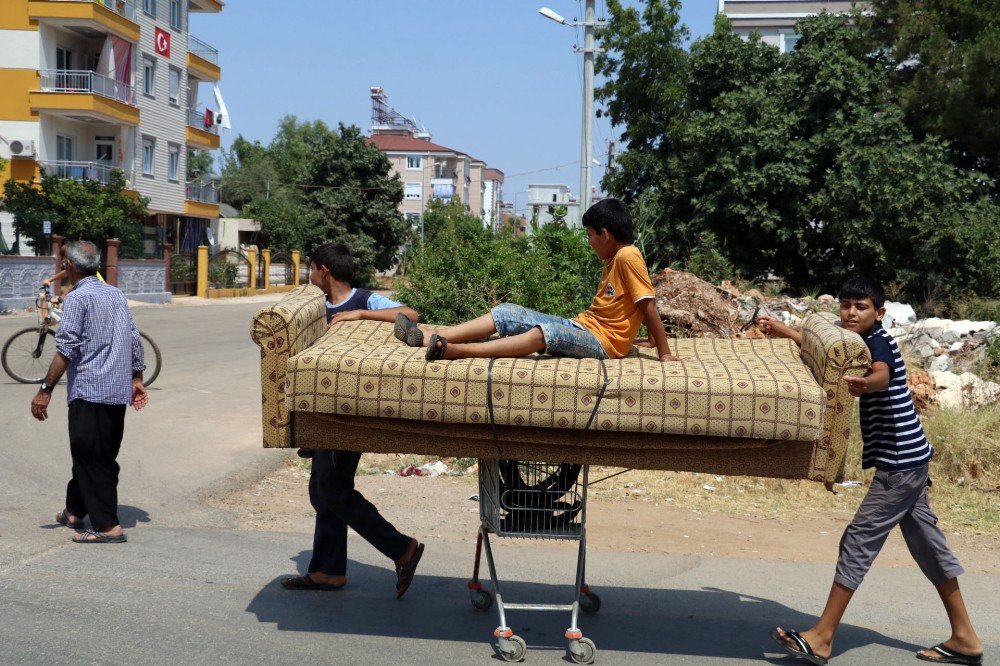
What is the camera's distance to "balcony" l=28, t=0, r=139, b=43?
3431 centimetres

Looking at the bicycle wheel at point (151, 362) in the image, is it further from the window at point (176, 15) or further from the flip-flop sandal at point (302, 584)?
the window at point (176, 15)

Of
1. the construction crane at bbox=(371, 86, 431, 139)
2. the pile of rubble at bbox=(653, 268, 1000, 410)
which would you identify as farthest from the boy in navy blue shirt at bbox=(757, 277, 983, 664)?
the construction crane at bbox=(371, 86, 431, 139)

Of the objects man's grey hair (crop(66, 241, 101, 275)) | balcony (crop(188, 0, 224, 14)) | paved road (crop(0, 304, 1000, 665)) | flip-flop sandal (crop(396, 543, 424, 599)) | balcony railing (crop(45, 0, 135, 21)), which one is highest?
balcony (crop(188, 0, 224, 14))

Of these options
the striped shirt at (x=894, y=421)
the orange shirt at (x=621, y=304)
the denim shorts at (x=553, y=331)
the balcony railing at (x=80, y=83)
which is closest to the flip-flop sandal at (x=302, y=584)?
the denim shorts at (x=553, y=331)

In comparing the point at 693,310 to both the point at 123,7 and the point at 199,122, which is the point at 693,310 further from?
the point at 199,122

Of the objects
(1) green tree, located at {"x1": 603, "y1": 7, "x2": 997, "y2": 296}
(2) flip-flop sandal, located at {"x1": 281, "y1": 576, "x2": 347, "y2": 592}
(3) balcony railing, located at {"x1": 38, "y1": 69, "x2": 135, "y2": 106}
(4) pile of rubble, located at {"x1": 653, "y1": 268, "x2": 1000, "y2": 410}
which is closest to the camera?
(2) flip-flop sandal, located at {"x1": 281, "y1": 576, "x2": 347, "y2": 592}

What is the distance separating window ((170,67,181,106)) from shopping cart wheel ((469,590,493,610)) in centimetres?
4182

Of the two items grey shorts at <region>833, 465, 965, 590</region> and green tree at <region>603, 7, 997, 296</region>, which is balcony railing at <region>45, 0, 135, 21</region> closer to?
green tree at <region>603, 7, 997, 296</region>

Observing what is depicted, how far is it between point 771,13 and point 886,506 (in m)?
35.3

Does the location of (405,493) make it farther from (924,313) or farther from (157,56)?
(157,56)

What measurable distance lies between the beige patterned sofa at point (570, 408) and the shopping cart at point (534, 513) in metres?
0.40

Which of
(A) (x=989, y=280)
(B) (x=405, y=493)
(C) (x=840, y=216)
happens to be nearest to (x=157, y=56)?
(C) (x=840, y=216)

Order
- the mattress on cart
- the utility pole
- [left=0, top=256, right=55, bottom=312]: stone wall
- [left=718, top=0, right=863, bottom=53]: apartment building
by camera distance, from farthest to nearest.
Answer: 1. [left=718, top=0, right=863, bottom=53]: apartment building
2. [left=0, top=256, right=55, bottom=312]: stone wall
3. the utility pole
4. the mattress on cart

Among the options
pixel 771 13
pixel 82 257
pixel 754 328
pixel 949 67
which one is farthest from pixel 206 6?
pixel 82 257
